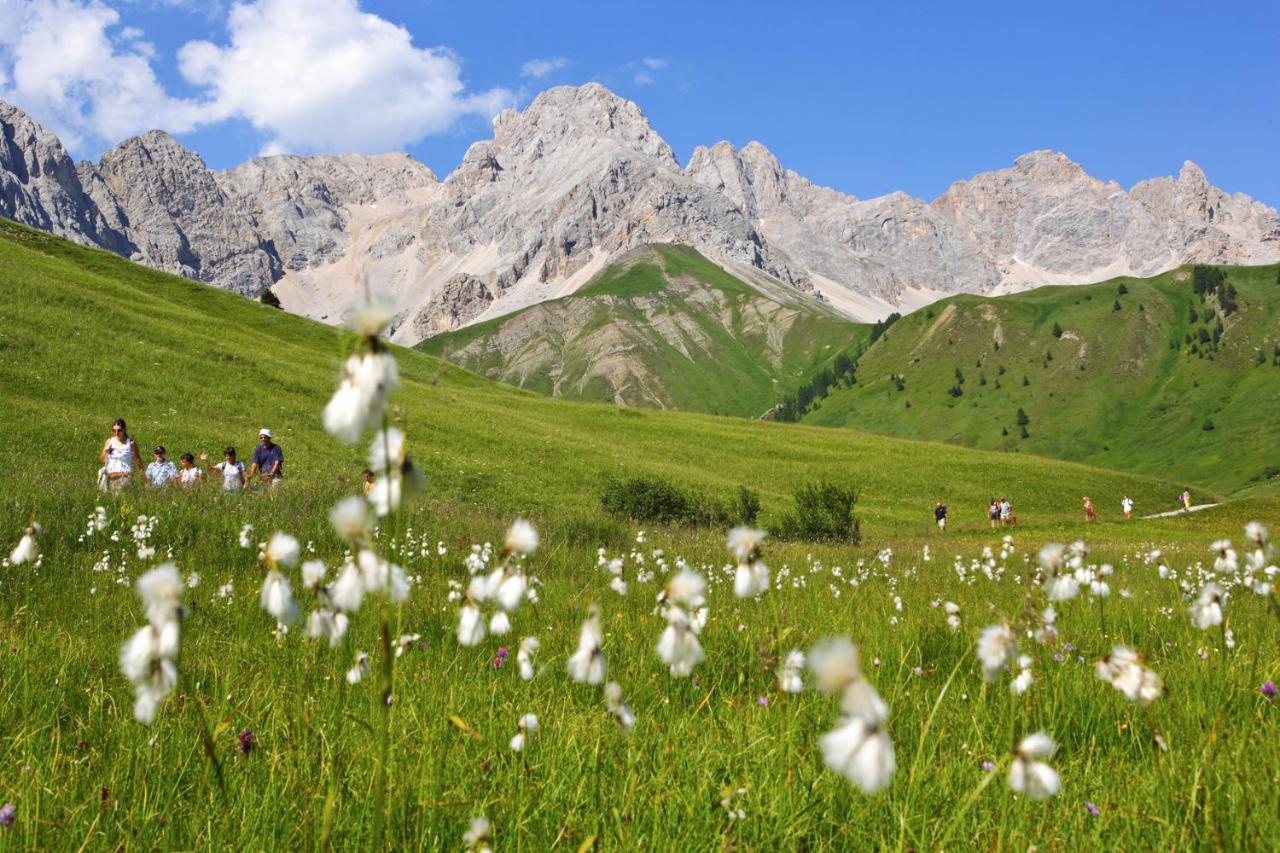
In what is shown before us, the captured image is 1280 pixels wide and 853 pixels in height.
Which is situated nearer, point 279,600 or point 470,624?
point 279,600

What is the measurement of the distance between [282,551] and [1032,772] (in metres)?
1.90

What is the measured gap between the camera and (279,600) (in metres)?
2.19

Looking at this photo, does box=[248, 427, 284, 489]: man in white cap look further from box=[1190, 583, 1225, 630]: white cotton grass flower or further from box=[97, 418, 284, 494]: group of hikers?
box=[1190, 583, 1225, 630]: white cotton grass flower

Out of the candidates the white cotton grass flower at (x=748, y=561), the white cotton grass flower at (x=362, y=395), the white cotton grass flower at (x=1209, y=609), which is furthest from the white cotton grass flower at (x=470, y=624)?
the white cotton grass flower at (x=1209, y=609)

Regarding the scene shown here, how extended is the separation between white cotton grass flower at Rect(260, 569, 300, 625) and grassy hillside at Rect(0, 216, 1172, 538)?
11.4 metres

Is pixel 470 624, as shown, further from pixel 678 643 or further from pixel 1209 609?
pixel 1209 609

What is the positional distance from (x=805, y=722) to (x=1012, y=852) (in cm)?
150

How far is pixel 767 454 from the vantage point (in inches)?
2677

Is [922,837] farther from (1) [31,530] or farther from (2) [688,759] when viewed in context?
(1) [31,530]

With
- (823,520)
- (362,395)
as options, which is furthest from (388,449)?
(823,520)

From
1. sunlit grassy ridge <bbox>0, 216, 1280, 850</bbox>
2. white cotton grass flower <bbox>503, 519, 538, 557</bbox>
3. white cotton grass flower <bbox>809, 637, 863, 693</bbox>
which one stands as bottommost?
sunlit grassy ridge <bbox>0, 216, 1280, 850</bbox>

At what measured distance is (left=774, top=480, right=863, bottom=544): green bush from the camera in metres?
30.1

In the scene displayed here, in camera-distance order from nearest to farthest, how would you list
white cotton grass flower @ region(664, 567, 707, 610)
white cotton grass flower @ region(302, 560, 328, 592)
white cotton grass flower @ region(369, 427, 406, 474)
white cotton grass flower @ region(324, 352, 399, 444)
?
white cotton grass flower @ region(324, 352, 399, 444) → white cotton grass flower @ region(369, 427, 406, 474) → white cotton grass flower @ region(664, 567, 707, 610) → white cotton grass flower @ region(302, 560, 328, 592)

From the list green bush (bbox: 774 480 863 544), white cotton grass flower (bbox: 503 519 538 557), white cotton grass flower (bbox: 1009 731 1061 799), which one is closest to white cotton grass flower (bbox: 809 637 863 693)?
white cotton grass flower (bbox: 1009 731 1061 799)
